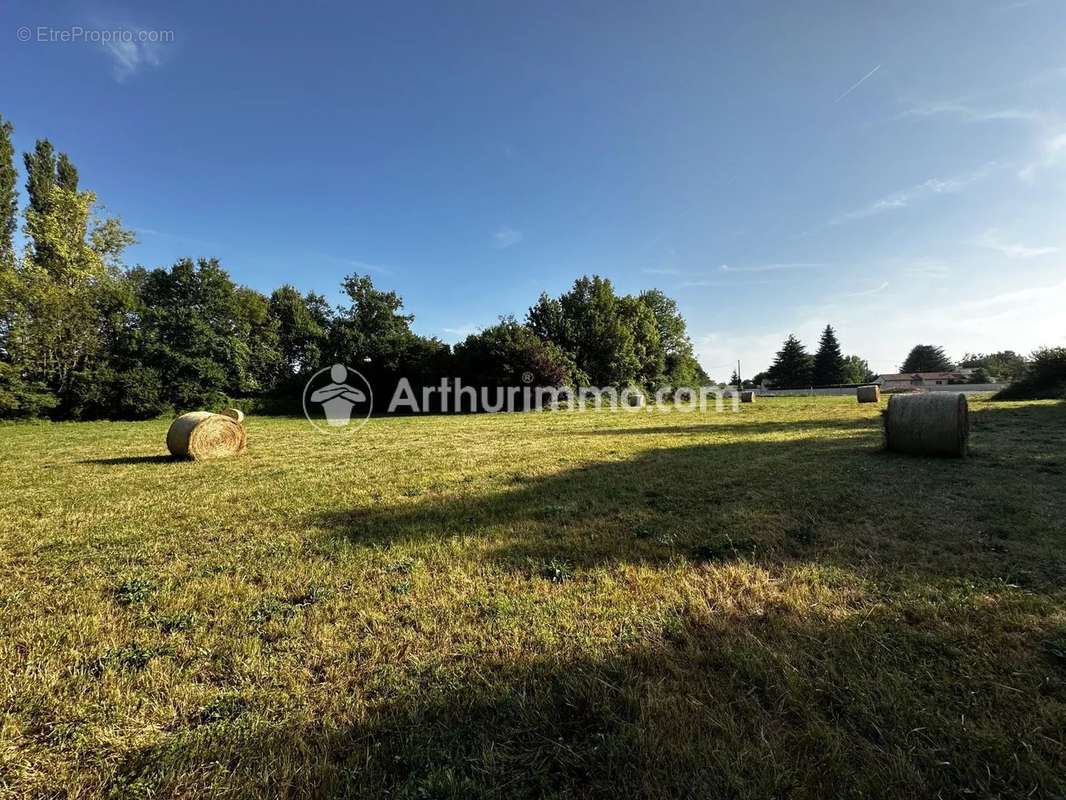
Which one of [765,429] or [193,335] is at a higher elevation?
[193,335]

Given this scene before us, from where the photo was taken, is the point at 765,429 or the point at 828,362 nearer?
the point at 765,429

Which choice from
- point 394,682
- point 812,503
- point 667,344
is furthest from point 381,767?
point 667,344

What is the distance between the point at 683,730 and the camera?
1.75m

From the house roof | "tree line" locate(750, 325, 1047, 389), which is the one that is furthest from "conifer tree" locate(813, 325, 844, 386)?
the house roof

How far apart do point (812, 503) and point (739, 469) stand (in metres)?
1.88

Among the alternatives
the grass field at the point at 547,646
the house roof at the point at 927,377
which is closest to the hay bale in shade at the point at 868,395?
the grass field at the point at 547,646

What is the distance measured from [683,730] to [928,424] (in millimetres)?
8012

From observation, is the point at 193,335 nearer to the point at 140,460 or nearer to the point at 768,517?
the point at 140,460

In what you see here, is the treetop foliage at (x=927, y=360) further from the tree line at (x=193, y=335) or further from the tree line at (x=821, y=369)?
the tree line at (x=193, y=335)

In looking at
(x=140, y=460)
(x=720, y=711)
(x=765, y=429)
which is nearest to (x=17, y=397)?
(x=140, y=460)

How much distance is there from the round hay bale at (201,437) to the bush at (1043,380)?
32.9 m

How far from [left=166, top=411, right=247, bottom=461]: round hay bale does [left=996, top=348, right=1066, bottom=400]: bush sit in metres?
32.9

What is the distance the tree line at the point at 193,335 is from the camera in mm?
22484

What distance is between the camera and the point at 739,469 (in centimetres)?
671
